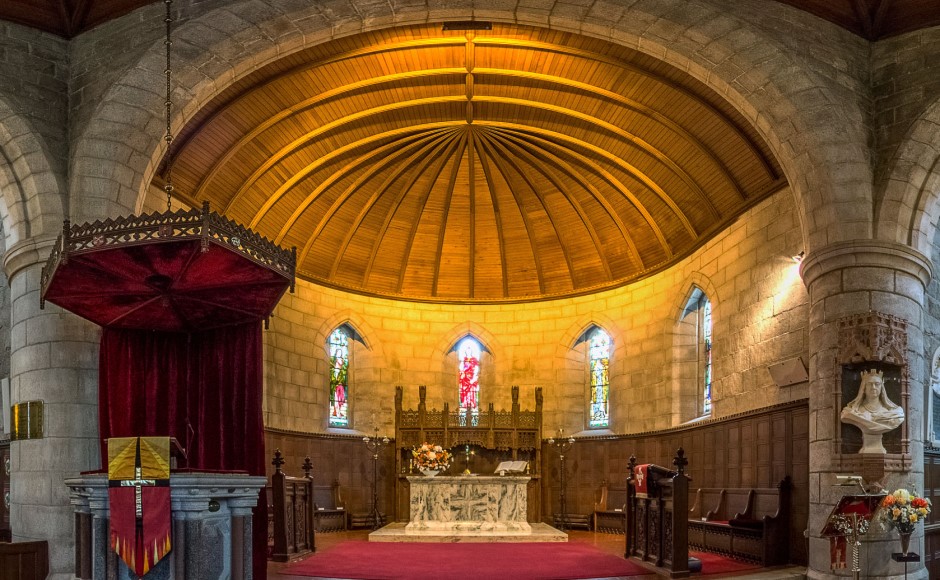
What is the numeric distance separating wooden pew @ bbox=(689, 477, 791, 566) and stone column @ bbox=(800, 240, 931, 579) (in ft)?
3.47

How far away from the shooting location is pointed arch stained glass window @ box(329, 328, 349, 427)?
64.7ft

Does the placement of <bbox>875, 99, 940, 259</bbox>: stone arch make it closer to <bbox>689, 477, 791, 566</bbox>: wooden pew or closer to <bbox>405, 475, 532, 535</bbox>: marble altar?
<bbox>689, 477, 791, 566</bbox>: wooden pew

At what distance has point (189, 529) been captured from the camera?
7.54m

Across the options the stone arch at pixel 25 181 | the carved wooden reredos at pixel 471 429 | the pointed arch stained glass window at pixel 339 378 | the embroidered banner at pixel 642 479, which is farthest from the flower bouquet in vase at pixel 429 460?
the stone arch at pixel 25 181

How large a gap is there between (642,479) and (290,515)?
4.91 meters

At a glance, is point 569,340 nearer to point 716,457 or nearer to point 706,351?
point 706,351

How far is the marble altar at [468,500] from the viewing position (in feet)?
51.5

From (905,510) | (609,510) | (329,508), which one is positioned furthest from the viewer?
(329,508)

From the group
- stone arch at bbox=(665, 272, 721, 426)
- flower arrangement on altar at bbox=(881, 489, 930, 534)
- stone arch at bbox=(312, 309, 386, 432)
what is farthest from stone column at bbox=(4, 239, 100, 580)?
stone arch at bbox=(665, 272, 721, 426)

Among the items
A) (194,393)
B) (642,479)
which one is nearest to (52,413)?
(194,393)

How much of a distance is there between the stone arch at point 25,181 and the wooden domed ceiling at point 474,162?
306 centimetres

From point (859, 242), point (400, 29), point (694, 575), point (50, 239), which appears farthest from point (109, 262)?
point (859, 242)

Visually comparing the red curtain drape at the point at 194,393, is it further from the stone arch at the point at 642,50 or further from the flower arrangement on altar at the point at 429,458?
the flower arrangement on altar at the point at 429,458

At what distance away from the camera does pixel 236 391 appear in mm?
10625
